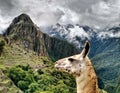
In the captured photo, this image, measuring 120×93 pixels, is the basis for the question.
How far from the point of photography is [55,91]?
147000mm

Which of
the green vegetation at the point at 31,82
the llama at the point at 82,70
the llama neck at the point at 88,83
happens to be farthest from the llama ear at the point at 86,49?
the green vegetation at the point at 31,82

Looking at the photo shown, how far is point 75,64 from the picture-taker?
39.1ft

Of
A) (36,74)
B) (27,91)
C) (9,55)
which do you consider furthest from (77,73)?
(9,55)

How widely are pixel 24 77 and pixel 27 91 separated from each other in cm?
1171

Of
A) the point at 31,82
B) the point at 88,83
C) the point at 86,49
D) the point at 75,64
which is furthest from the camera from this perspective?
the point at 31,82

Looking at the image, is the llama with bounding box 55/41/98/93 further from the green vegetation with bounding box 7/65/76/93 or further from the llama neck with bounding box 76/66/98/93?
the green vegetation with bounding box 7/65/76/93

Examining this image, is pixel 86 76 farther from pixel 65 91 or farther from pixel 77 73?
pixel 65 91

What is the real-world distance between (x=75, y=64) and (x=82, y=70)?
571 millimetres

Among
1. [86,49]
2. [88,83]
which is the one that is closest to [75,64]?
[86,49]

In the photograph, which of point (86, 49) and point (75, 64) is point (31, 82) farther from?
point (86, 49)

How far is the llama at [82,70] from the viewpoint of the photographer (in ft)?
36.2

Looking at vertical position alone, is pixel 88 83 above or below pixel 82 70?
below

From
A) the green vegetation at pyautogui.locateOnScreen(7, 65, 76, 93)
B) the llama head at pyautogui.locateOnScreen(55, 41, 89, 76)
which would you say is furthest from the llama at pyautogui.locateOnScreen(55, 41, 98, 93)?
the green vegetation at pyautogui.locateOnScreen(7, 65, 76, 93)

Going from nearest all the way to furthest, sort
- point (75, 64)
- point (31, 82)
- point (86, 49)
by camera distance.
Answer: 1. point (86, 49)
2. point (75, 64)
3. point (31, 82)
